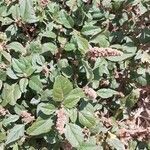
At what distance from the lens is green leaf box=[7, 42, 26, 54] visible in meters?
2.23

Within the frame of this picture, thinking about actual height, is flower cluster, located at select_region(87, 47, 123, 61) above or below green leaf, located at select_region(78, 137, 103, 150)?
above

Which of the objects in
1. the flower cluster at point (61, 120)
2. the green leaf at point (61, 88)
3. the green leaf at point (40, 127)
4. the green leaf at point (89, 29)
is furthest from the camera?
the green leaf at point (89, 29)

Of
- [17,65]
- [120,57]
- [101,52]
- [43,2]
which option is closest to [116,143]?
[120,57]

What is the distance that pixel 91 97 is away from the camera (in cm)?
214

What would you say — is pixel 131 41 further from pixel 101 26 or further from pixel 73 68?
pixel 73 68

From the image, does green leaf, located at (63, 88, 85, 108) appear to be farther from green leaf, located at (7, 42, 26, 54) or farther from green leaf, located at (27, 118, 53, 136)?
green leaf, located at (7, 42, 26, 54)

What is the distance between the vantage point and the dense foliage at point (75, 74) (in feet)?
7.02

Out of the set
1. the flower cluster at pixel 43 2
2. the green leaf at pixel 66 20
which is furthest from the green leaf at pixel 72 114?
the flower cluster at pixel 43 2

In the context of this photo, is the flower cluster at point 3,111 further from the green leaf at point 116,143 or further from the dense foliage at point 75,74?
the green leaf at point 116,143

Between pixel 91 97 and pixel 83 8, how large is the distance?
0.49 m

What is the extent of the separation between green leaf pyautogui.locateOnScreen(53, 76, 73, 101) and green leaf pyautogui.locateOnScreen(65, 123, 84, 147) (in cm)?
15

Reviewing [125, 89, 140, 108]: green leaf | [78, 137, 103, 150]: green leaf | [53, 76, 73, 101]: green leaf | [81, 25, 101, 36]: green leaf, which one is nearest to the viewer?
[53, 76, 73, 101]: green leaf

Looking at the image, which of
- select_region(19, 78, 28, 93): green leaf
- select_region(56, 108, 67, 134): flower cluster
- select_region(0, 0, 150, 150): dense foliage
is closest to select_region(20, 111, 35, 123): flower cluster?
select_region(0, 0, 150, 150): dense foliage

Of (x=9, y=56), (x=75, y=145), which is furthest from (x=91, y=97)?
(x=9, y=56)
